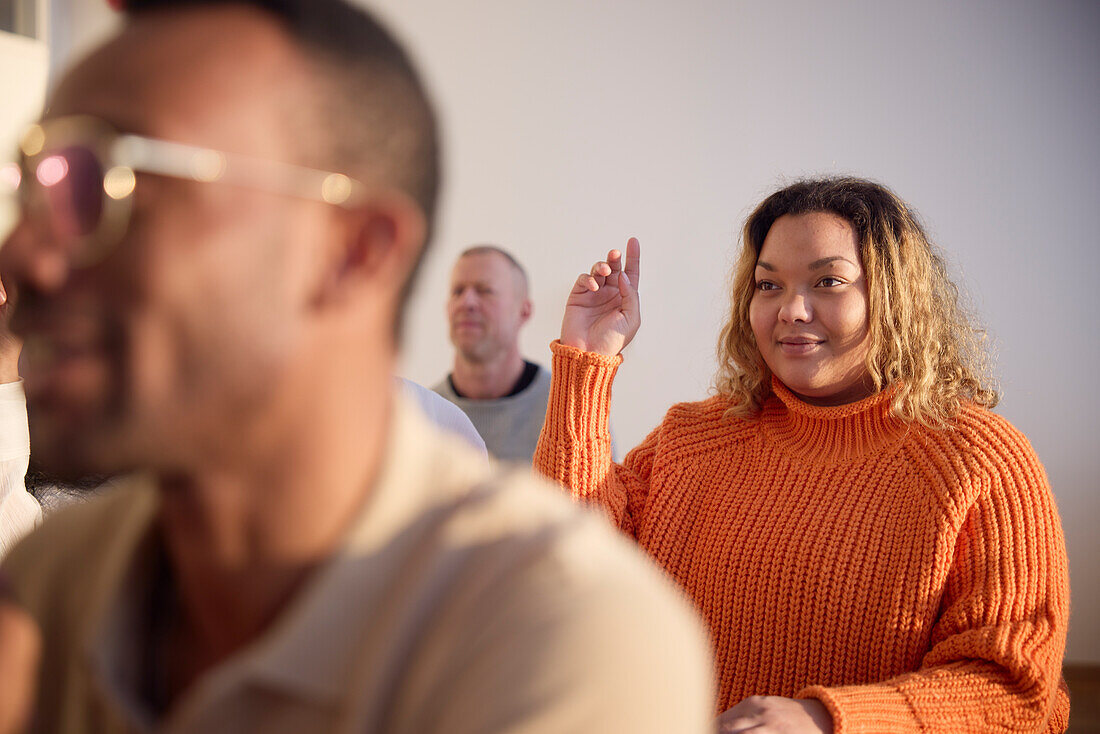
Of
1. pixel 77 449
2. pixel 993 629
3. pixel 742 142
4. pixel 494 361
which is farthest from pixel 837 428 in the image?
pixel 742 142

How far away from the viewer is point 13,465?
0.88 m

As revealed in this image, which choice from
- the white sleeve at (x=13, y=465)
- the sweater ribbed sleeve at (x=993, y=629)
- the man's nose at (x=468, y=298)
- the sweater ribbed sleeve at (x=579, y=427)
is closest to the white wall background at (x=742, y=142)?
the man's nose at (x=468, y=298)

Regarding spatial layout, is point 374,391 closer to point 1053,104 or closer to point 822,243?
point 822,243

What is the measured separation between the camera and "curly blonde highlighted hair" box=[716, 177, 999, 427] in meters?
1.25

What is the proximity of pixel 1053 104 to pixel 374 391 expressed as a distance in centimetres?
344

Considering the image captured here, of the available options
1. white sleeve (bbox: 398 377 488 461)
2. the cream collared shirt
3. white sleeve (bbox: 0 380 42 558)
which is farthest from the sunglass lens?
white sleeve (bbox: 398 377 488 461)

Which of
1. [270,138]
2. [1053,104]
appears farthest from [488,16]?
[270,138]

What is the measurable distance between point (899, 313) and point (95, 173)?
1.20 metres

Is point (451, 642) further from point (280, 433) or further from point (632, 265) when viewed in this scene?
point (632, 265)

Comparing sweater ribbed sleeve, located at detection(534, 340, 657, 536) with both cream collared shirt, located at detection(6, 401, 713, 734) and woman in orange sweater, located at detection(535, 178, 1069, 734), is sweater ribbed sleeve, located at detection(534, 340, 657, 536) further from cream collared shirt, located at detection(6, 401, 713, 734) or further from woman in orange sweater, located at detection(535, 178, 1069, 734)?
cream collared shirt, located at detection(6, 401, 713, 734)

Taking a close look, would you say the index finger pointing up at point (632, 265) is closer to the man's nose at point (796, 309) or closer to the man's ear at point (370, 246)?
the man's nose at point (796, 309)

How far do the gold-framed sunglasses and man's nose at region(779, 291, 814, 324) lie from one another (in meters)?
1.04

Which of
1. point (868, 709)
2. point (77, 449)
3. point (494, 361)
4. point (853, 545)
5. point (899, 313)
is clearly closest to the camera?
point (77, 449)

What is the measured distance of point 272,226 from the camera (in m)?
0.33
